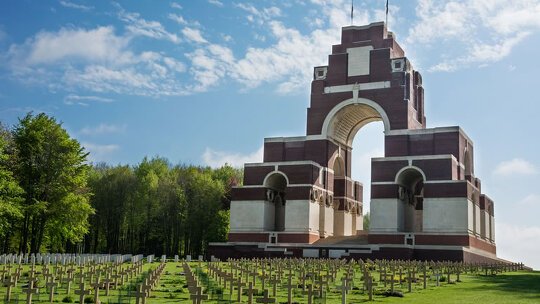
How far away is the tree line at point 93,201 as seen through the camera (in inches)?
1677

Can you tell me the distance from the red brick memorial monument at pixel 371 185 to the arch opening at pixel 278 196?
9 centimetres

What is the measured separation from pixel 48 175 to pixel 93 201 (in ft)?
57.3

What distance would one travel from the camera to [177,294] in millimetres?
17453

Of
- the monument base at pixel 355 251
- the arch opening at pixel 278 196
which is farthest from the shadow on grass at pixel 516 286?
the arch opening at pixel 278 196

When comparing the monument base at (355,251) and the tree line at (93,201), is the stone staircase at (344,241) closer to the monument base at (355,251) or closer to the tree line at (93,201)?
the monument base at (355,251)

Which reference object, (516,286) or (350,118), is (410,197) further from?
(516,286)

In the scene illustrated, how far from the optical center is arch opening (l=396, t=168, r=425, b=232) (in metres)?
46.5

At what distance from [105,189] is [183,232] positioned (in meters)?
9.06

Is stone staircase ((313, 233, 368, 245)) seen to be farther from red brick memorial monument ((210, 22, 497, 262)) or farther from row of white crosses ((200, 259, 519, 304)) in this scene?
row of white crosses ((200, 259, 519, 304))

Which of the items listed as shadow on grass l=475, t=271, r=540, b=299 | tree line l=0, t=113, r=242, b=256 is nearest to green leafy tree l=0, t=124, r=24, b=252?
tree line l=0, t=113, r=242, b=256

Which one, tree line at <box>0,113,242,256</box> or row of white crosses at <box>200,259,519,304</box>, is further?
tree line at <box>0,113,242,256</box>

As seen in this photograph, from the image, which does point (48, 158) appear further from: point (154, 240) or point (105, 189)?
point (154, 240)

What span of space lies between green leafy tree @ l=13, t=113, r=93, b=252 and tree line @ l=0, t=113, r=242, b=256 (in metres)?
0.07

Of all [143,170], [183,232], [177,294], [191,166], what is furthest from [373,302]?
[191,166]
